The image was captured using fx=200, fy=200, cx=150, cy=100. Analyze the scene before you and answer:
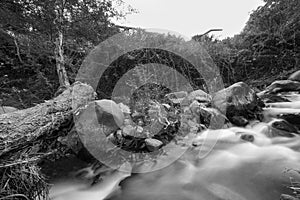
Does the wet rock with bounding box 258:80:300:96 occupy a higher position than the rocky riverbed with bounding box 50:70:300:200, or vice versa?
the wet rock with bounding box 258:80:300:96

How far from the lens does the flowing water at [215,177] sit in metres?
2.16

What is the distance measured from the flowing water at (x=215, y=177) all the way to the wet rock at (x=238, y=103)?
2.19ft

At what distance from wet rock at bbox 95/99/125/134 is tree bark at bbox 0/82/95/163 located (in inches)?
14.7

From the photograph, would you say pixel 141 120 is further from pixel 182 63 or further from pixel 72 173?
pixel 182 63

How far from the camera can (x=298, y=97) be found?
184 inches

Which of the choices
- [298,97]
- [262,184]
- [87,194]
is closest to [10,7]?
[87,194]

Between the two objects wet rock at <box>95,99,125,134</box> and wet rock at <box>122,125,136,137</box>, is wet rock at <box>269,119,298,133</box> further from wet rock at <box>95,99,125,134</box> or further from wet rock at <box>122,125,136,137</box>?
wet rock at <box>95,99,125,134</box>

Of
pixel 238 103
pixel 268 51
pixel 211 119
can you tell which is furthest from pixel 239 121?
pixel 268 51

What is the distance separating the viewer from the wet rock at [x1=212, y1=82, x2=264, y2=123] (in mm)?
3781

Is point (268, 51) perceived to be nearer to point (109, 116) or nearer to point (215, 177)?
point (215, 177)

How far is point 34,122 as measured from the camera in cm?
234

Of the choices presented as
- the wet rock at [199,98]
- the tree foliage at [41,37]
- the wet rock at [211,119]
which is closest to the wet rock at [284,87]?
the wet rock at [199,98]

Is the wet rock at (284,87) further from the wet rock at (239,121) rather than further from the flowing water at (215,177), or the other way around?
the flowing water at (215,177)

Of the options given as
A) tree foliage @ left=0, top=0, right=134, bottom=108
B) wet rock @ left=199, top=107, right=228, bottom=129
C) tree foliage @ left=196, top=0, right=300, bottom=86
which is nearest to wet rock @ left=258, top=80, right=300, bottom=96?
tree foliage @ left=196, top=0, right=300, bottom=86
